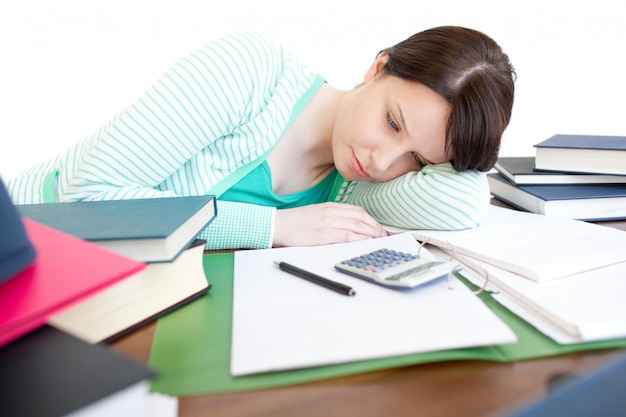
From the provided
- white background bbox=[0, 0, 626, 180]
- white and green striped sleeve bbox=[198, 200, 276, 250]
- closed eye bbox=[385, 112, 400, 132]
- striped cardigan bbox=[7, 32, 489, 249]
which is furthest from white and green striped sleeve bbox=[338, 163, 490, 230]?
white background bbox=[0, 0, 626, 180]

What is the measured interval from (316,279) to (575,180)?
28.3 inches

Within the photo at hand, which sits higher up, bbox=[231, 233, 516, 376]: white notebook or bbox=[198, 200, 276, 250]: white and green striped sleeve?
bbox=[231, 233, 516, 376]: white notebook

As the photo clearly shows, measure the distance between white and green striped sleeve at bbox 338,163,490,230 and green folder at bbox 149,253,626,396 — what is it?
33 centimetres

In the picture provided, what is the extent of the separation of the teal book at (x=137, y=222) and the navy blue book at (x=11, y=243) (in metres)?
0.13

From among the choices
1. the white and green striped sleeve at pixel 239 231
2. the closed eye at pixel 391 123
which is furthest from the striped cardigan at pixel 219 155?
the closed eye at pixel 391 123

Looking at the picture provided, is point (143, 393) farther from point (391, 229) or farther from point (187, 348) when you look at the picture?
point (391, 229)

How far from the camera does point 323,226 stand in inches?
34.1

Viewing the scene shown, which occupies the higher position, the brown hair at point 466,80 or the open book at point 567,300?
the brown hair at point 466,80

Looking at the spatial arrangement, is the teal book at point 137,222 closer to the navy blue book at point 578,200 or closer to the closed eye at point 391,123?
the closed eye at point 391,123

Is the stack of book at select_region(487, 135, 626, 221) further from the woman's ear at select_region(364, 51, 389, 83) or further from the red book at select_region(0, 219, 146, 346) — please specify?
the red book at select_region(0, 219, 146, 346)

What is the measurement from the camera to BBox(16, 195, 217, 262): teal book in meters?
0.51

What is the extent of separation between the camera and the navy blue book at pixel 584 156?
3.42 ft

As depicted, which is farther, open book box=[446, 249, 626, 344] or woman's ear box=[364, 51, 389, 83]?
woman's ear box=[364, 51, 389, 83]

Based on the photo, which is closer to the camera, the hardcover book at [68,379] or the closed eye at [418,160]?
the hardcover book at [68,379]
